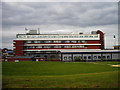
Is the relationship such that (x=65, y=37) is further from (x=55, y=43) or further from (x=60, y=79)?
(x=60, y=79)

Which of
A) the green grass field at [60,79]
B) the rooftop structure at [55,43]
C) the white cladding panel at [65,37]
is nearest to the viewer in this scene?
the green grass field at [60,79]

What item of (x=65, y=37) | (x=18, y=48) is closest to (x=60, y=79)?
(x=65, y=37)

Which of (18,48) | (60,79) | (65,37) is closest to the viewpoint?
(60,79)

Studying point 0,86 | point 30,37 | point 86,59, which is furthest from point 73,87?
point 30,37

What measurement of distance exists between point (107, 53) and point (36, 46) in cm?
3925

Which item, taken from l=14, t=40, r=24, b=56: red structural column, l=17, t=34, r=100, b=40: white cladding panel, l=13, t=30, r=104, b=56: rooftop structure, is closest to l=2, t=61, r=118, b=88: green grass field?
l=13, t=30, r=104, b=56: rooftop structure

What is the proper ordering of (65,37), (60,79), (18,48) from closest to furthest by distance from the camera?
1. (60,79)
2. (18,48)
3. (65,37)

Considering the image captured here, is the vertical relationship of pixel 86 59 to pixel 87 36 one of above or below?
below

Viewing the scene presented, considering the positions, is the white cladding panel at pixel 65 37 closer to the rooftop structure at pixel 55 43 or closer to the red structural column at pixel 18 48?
the rooftop structure at pixel 55 43

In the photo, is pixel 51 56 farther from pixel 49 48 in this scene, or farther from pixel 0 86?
pixel 0 86

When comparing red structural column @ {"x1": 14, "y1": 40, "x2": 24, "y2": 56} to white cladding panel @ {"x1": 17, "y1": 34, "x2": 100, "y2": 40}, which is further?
white cladding panel @ {"x1": 17, "y1": 34, "x2": 100, "y2": 40}

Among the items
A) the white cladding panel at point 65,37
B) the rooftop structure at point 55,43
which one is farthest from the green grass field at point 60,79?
the white cladding panel at point 65,37

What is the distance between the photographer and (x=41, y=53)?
111m

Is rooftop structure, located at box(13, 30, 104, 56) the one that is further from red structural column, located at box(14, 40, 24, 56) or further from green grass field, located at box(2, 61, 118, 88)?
green grass field, located at box(2, 61, 118, 88)
